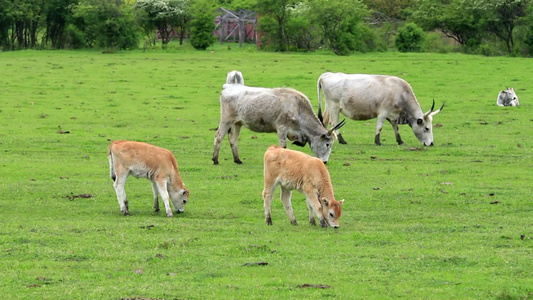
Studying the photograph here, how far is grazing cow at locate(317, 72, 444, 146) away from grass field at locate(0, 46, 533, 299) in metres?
0.70

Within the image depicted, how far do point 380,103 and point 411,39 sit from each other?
38.4 m

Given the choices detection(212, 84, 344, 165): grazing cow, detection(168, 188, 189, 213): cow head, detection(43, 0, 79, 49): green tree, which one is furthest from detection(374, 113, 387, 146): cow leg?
detection(43, 0, 79, 49): green tree

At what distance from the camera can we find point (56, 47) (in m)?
63.8

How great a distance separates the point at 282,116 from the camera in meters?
20.2

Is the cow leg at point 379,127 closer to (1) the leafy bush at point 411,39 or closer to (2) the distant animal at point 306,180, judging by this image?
(2) the distant animal at point 306,180

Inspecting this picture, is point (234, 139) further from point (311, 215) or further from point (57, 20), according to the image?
point (57, 20)

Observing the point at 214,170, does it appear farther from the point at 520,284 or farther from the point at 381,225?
the point at 520,284

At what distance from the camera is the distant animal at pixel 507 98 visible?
32.1 metres

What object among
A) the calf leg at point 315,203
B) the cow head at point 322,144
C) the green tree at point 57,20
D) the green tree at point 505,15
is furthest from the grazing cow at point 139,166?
the green tree at point 505,15

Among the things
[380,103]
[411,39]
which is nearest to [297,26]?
[411,39]

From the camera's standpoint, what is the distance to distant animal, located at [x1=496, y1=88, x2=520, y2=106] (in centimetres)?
3212

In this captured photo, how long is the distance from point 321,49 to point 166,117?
32.2m

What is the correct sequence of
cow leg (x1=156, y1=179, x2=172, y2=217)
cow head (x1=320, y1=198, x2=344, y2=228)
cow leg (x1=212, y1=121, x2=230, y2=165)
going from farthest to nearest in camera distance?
cow leg (x1=212, y1=121, x2=230, y2=165), cow leg (x1=156, y1=179, x2=172, y2=217), cow head (x1=320, y1=198, x2=344, y2=228)

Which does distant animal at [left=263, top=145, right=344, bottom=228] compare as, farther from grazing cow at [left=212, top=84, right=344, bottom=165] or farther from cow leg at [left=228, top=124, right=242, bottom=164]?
cow leg at [left=228, top=124, right=242, bottom=164]
